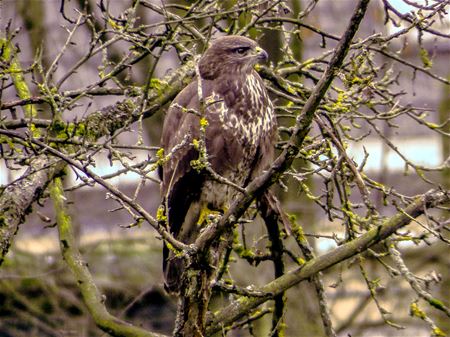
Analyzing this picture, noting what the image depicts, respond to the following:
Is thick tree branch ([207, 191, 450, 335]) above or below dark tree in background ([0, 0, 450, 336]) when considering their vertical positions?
below

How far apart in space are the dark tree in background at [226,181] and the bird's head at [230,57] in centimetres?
10

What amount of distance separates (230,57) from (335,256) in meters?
1.76

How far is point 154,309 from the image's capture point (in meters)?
10.8

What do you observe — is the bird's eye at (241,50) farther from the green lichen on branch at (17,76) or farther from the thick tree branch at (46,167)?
the green lichen on branch at (17,76)

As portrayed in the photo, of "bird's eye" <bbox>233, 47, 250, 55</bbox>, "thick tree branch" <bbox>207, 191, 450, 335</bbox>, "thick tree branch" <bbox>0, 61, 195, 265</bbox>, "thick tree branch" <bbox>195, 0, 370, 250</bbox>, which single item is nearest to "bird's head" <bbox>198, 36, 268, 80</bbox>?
"bird's eye" <bbox>233, 47, 250, 55</bbox>

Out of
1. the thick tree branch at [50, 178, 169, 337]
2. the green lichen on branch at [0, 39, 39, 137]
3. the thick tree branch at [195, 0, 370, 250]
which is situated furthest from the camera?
the thick tree branch at [50, 178, 169, 337]

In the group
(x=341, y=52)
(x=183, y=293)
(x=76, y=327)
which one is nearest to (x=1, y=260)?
(x=183, y=293)

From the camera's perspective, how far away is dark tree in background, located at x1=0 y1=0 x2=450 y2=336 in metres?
4.80

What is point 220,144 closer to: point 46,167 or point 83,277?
point 83,277

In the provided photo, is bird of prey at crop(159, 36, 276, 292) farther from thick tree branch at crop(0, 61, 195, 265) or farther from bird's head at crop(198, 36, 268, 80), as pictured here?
thick tree branch at crop(0, 61, 195, 265)

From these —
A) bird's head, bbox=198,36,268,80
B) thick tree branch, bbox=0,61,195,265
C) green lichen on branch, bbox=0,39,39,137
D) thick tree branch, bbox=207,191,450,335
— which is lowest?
thick tree branch, bbox=207,191,450,335

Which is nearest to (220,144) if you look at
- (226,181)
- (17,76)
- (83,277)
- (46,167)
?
(83,277)

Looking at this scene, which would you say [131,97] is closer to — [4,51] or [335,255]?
[4,51]

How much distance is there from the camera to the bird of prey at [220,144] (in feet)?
19.6
